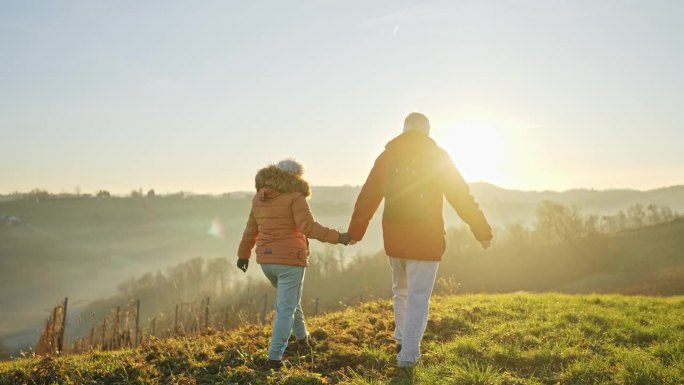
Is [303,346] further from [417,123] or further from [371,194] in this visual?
[417,123]

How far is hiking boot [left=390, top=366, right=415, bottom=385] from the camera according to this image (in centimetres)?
513

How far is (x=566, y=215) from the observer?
4203 inches

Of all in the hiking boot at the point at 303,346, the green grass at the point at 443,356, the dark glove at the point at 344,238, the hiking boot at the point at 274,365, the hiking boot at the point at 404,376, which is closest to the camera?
the hiking boot at the point at 404,376

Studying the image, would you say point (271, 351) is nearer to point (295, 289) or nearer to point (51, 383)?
point (295, 289)

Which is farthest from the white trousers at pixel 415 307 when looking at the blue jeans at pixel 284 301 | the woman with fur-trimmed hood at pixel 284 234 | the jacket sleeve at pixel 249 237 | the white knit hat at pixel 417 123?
the jacket sleeve at pixel 249 237

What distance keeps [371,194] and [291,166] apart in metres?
1.05

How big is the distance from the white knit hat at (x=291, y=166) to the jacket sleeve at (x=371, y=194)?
0.82m

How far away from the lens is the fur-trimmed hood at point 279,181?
6.17 m

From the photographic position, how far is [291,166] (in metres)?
6.27

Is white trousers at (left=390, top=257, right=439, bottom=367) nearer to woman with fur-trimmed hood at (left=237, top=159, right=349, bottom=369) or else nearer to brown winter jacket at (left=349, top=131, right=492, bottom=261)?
brown winter jacket at (left=349, top=131, right=492, bottom=261)

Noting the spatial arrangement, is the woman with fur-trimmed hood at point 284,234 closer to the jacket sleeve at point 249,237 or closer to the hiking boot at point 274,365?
the hiking boot at point 274,365

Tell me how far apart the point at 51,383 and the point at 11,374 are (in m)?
0.60

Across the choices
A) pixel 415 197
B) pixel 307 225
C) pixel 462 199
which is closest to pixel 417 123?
pixel 415 197

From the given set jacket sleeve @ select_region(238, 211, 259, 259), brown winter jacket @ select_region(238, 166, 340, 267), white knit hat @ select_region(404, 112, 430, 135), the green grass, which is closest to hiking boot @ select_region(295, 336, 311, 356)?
the green grass
